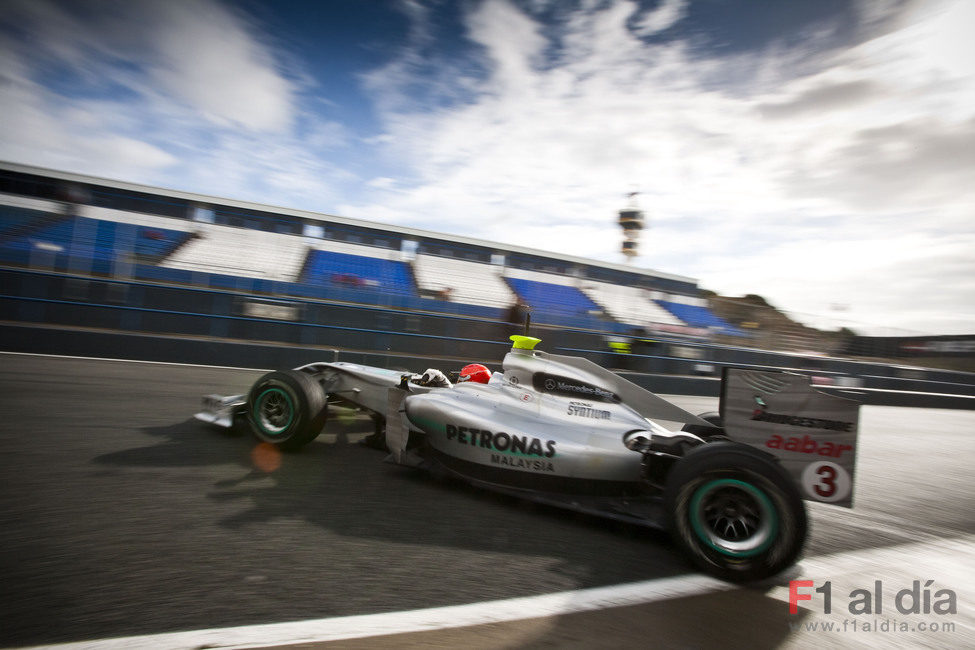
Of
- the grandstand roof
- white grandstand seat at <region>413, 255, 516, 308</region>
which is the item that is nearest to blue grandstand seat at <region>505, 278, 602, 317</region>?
white grandstand seat at <region>413, 255, 516, 308</region>

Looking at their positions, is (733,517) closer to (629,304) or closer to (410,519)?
(410,519)

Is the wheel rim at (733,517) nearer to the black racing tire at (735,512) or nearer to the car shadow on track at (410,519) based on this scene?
the black racing tire at (735,512)

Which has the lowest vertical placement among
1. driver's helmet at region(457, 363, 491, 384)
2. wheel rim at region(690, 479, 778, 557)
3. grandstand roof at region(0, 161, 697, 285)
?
wheel rim at region(690, 479, 778, 557)

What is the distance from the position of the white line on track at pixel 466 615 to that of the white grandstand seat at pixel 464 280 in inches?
481

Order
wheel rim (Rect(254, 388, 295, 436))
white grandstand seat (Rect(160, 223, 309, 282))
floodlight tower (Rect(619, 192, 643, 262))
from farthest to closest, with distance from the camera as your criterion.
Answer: floodlight tower (Rect(619, 192, 643, 262)) < white grandstand seat (Rect(160, 223, 309, 282)) < wheel rim (Rect(254, 388, 295, 436))

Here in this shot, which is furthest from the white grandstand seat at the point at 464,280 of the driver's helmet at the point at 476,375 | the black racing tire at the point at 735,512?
the black racing tire at the point at 735,512

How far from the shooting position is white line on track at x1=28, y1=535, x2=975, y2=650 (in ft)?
5.46

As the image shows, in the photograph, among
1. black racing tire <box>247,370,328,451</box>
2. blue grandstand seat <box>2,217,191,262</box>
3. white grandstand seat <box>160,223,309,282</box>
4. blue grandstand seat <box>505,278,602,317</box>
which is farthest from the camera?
blue grandstand seat <box>505,278,602,317</box>

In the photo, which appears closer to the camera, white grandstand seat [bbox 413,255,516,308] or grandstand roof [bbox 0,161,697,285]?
white grandstand seat [bbox 413,255,516,308]

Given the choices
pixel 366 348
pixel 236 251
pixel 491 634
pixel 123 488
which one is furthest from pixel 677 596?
pixel 236 251

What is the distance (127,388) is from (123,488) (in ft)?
14.1

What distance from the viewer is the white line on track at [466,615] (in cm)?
166

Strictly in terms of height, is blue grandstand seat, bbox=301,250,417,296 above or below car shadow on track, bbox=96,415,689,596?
above

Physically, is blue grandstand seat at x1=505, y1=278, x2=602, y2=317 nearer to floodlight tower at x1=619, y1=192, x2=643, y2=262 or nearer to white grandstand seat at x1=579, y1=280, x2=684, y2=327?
white grandstand seat at x1=579, y1=280, x2=684, y2=327
